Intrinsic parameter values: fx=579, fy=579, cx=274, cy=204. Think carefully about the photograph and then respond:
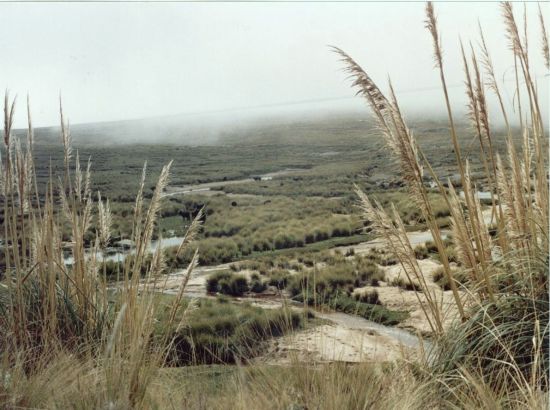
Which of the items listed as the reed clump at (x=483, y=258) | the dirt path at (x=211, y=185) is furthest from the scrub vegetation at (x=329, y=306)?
the dirt path at (x=211, y=185)

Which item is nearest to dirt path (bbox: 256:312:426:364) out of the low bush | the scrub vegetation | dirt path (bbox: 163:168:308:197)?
the scrub vegetation

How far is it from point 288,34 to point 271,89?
94 centimetres

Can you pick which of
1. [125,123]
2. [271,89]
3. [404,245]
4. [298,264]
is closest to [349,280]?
[298,264]

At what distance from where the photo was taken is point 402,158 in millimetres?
1917

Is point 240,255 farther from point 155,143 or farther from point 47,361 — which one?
point 47,361

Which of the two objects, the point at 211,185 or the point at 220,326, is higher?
the point at 211,185

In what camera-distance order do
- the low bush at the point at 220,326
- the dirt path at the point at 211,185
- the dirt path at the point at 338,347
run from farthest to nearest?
the dirt path at the point at 211,185
the low bush at the point at 220,326
the dirt path at the point at 338,347

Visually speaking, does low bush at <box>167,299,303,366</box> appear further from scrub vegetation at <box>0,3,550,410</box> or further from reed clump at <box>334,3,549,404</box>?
reed clump at <box>334,3,549,404</box>

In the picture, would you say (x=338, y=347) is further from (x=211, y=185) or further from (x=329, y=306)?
(x=211, y=185)

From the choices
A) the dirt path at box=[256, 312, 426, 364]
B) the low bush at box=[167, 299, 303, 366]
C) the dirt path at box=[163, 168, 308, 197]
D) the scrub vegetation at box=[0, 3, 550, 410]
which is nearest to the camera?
the scrub vegetation at box=[0, 3, 550, 410]

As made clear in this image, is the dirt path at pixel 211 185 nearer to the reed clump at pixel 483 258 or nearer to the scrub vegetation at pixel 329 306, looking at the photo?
the scrub vegetation at pixel 329 306

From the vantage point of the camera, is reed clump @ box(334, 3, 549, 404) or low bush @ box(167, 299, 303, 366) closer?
reed clump @ box(334, 3, 549, 404)

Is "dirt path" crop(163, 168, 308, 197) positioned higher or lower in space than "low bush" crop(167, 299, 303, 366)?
higher

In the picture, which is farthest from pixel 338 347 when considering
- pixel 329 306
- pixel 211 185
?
pixel 211 185
